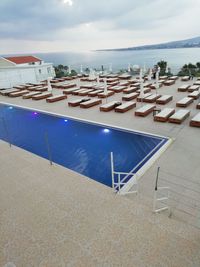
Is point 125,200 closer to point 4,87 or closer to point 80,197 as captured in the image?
point 80,197

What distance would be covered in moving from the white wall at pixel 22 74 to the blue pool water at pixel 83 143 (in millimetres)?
10548

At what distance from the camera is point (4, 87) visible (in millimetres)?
20109

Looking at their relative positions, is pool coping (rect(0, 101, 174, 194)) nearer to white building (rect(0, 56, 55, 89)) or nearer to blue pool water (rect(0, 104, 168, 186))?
blue pool water (rect(0, 104, 168, 186))

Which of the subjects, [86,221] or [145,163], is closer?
[86,221]

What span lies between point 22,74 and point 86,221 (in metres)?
21.2

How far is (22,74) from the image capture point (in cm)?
2156

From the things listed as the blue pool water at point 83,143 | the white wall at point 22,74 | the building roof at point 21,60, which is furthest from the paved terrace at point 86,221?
the building roof at point 21,60

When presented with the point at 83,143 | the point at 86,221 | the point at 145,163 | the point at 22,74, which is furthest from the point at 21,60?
the point at 86,221

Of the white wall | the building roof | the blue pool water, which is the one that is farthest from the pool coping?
the building roof

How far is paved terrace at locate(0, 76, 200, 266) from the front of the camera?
3092 mm

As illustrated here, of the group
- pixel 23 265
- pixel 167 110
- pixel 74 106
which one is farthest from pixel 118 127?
pixel 23 265

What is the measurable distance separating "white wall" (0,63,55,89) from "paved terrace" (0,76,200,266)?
16720mm

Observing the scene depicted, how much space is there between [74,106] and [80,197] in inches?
357

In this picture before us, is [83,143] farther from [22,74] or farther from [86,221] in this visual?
[22,74]
